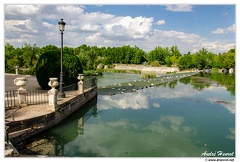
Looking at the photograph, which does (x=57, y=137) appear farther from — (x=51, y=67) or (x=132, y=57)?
(x=132, y=57)

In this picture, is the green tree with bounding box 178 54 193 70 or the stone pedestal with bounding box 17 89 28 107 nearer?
the stone pedestal with bounding box 17 89 28 107

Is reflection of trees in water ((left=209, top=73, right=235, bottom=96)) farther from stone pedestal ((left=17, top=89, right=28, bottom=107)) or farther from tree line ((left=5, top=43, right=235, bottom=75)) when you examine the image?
tree line ((left=5, top=43, right=235, bottom=75))

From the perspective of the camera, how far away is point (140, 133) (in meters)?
9.15

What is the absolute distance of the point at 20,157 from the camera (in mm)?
5801

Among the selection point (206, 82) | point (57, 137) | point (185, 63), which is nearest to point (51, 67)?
point (57, 137)

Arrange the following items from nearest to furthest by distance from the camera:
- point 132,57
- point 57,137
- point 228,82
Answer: point 57,137, point 228,82, point 132,57

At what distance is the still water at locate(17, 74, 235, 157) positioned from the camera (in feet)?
24.4

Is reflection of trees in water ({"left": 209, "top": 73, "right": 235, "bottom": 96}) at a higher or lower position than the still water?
higher

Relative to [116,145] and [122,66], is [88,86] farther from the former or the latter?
[122,66]

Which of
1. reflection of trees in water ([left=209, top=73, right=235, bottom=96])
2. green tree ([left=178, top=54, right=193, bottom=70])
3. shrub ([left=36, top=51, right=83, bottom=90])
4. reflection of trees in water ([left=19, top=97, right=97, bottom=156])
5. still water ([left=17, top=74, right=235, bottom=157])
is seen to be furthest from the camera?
green tree ([left=178, top=54, right=193, bottom=70])

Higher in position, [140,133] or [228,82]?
[228,82]

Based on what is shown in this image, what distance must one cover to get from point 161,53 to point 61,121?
81820 mm

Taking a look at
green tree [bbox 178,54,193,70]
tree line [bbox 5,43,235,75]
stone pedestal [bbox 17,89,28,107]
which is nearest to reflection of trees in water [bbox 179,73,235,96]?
stone pedestal [bbox 17,89,28,107]

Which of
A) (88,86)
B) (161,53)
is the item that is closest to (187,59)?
(161,53)
